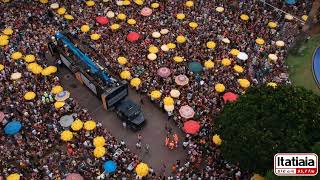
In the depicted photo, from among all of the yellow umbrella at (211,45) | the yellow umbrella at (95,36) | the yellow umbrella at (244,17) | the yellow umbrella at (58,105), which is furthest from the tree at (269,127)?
the yellow umbrella at (95,36)

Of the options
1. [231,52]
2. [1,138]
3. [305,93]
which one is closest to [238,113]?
[305,93]

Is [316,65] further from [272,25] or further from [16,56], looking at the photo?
[16,56]

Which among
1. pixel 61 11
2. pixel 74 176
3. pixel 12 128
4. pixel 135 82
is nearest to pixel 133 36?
pixel 135 82

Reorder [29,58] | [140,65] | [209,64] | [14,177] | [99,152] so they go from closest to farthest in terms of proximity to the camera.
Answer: [14,177]
[99,152]
[209,64]
[29,58]
[140,65]

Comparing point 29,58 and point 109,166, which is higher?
point 29,58

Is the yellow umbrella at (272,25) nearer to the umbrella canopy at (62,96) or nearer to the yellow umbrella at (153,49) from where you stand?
the yellow umbrella at (153,49)

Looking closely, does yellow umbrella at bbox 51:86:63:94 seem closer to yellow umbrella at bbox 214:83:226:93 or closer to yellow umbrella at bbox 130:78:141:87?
yellow umbrella at bbox 130:78:141:87

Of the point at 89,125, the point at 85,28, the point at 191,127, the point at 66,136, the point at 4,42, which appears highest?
the point at 85,28

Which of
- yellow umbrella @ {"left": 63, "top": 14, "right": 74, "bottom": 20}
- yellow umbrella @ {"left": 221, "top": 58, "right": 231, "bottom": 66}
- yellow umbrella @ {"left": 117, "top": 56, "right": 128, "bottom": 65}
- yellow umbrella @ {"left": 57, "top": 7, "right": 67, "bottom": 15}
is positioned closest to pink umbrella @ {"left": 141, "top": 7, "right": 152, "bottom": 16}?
yellow umbrella @ {"left": 63, "top": 14, "right": 74, "bottom": 20}
